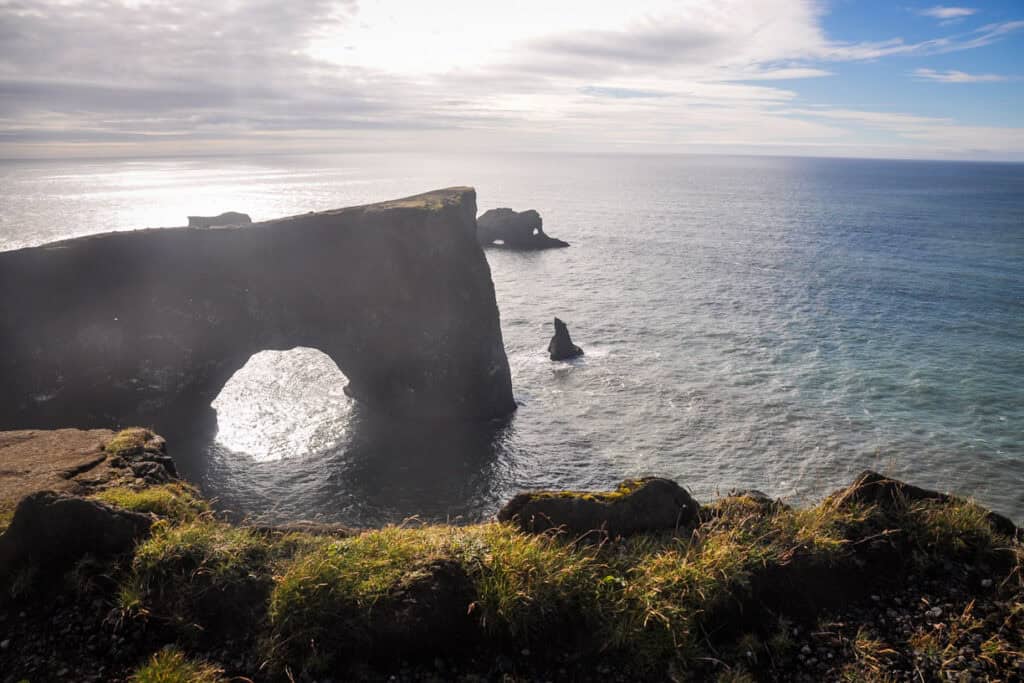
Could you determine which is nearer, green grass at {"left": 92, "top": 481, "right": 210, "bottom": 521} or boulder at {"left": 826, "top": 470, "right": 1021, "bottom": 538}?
boulder at {"left": 826, "top": 470, "right": 1021, "bottom": 538}

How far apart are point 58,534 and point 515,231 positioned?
11697 cm

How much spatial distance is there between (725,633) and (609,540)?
8.03 feet

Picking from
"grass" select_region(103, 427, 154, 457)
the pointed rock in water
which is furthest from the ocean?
"grass" select_region(103, 427, 154, 457)

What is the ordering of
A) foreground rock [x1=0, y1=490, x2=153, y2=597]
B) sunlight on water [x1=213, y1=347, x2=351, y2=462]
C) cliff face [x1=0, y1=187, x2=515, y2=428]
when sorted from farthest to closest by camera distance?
1. sunlight on water [x1=213, y1=347, x2=351, y2=462]
2. cliff face [x1=0, y1=187, x2=515, y2=428]
3. foreground rock [x1=0, y1=490, x2=153, y2=597]

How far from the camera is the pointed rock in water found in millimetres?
58969

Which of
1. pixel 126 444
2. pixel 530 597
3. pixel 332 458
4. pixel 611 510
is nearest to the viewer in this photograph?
pixel 530 597

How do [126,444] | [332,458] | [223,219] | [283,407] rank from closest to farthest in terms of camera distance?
[126,444] < [332,458] < [283,407] < [223,219]

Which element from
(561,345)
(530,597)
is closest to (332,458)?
(561,345)

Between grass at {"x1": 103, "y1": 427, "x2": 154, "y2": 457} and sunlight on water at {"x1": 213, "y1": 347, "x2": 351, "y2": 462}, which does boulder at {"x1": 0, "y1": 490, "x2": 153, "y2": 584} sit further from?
sunlight on water at {"x1": 213, "y1": 347, "x2": 351, "y2": 462}

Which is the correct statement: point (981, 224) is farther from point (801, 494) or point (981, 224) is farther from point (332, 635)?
point (332, 635)

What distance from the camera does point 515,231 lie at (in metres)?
123

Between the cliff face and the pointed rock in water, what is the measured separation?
10466 millimetres

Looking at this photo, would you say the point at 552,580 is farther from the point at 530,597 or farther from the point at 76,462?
the point at 76,462

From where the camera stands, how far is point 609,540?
10.7m
